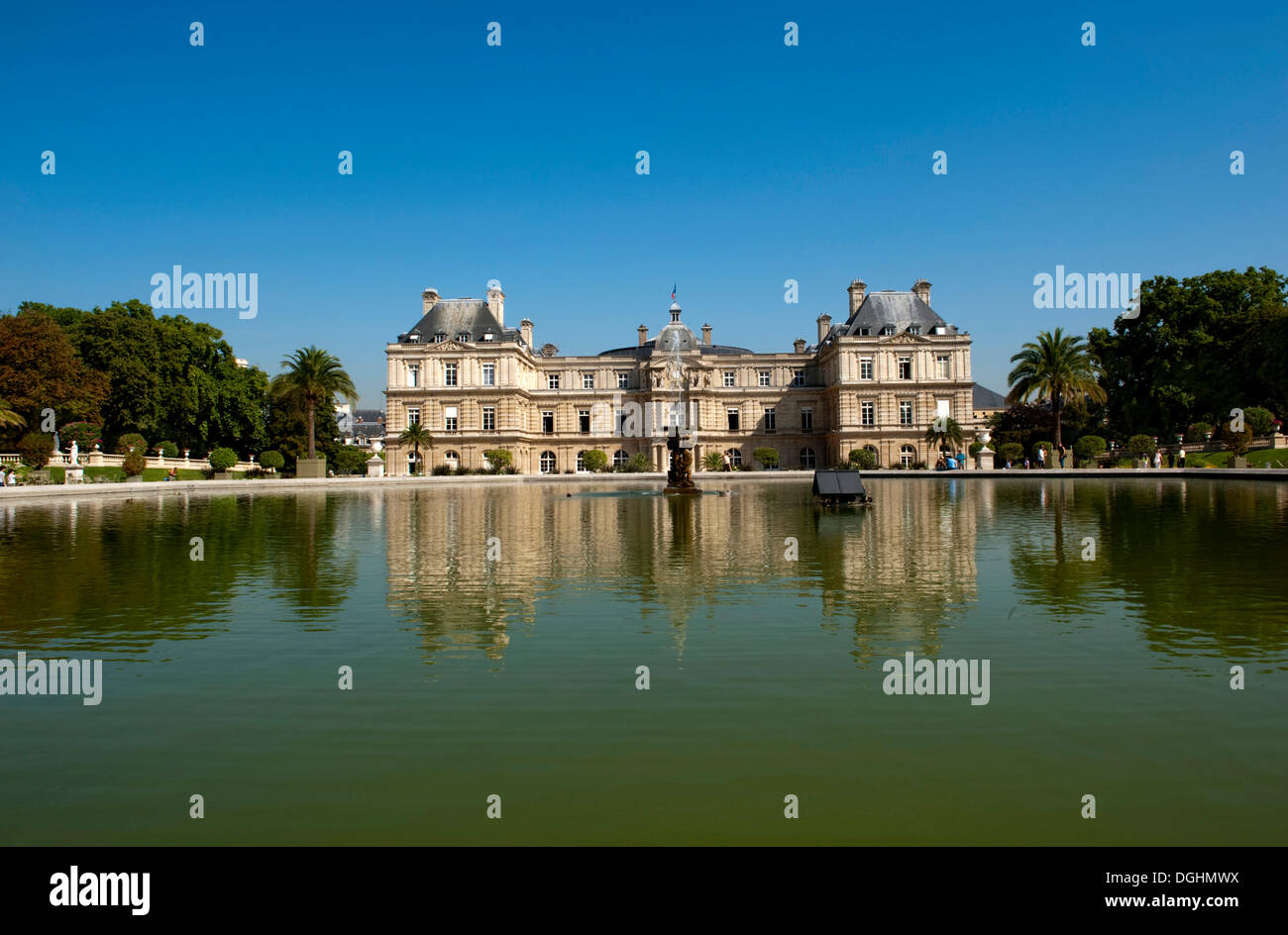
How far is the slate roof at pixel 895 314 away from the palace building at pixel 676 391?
0.41ft

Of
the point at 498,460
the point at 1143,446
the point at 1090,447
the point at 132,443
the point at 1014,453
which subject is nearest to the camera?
the point at 1143,446

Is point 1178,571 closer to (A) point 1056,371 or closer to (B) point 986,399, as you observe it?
(A) point 1056,371

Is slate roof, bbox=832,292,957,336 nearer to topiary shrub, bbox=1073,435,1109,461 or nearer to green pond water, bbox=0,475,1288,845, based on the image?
topiary shrub, bbox=1073,435,1109,461

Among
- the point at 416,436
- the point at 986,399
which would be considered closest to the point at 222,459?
the point at 416,436

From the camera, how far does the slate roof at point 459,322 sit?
73812mm

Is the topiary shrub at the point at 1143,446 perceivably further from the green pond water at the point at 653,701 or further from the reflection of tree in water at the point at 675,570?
the green pond water at the point at 653,701

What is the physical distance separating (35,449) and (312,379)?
17.0 meters

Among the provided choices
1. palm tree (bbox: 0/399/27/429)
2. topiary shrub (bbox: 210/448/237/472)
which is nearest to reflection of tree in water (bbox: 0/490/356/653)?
palm tree (bbox: 0/399/27/429)

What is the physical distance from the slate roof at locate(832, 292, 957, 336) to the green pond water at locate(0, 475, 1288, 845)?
60.0 metres

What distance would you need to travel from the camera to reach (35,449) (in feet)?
150

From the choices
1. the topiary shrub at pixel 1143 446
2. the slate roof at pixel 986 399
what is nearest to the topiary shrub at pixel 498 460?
the topiary shrub at pixel 1143 446

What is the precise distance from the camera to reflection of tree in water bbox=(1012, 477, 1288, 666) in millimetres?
8164
